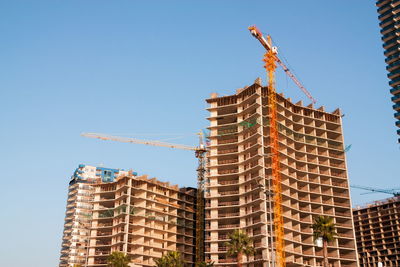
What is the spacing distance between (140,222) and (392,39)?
120377mm

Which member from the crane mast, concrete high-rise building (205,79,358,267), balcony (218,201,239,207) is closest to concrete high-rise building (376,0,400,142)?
A: concrete high-rise building (205,79,358,267)

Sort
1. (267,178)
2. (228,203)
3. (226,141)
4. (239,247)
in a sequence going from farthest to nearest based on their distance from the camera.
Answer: (226,141) < (228,203) < (267,178) < (239,247)

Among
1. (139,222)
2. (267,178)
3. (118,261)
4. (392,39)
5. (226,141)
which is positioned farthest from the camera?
(392,39)

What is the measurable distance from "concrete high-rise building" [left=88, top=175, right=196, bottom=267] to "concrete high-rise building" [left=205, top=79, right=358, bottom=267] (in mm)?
26212

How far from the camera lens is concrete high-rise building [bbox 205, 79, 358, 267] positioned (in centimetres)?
12625

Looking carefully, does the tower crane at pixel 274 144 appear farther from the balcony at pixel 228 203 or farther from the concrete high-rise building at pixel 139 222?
the concrete high-rise building at pixel 139 222

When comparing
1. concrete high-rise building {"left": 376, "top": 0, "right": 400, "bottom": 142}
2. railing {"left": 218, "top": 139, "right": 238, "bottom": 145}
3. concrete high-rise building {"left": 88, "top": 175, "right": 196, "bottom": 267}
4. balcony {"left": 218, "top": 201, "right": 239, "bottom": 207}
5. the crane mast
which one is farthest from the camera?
concrete high-rise building {"left": 376, "top": 0, "right": 400, "bottom": 142}

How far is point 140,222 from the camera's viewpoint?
148 m

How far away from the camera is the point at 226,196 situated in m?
131

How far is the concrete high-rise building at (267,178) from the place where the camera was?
126 metres

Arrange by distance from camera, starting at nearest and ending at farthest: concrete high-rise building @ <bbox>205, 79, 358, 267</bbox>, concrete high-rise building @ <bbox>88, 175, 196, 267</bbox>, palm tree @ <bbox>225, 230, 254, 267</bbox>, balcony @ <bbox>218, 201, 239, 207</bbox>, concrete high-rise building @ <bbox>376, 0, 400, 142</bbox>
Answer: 1. palm tree @ <bbox>225, 230, 254, 267</bbox>
2. concrete high-rise building @ <bbox>205, 79, 358, 267</bbox>
3. balcony @ <bbox>218, 201, 239, 207</bbox>
4. concrete high-rise building @ <bbox>88, 175, 196, 267</bbox>
5. concrete high-rise building @ <bbox>376, 0, 400, 142</bbox>

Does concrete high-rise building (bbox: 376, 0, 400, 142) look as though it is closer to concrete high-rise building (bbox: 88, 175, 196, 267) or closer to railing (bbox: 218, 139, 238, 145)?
railing (bbox: 218, 139, 238, 145)

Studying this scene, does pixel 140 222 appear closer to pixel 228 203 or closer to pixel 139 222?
pixel 139 222

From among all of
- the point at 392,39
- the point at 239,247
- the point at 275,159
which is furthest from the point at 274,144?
the point at 392,39
